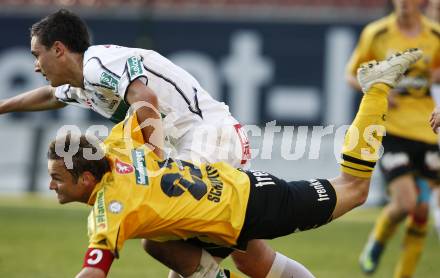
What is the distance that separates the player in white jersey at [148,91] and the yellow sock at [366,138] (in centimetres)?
63

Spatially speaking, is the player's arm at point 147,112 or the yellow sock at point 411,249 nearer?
the player's arm at point 147,112

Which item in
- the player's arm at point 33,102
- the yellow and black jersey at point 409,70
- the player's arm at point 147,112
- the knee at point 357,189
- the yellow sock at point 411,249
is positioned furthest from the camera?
the yellow and black jersey at point 409,70

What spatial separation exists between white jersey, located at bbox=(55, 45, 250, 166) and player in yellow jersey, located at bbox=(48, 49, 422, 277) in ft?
1.07

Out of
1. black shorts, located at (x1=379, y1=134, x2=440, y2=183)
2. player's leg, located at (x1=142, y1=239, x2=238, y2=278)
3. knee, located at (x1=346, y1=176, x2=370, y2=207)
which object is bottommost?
black shorts, located at (x1=379, y1=134, x2=440, y2=183)

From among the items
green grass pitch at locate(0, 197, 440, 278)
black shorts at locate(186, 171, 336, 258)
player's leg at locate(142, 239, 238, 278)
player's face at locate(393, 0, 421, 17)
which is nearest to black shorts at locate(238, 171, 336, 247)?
black shorts at locate(186, 171, 336, 258)

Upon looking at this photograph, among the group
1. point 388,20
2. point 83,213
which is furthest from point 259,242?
point 83,213

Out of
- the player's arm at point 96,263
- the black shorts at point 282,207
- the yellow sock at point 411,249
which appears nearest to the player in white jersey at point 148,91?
the black shorts at point 282,207

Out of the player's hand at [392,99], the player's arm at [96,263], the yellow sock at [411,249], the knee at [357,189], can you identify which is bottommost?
the yellow sock at [411,249]

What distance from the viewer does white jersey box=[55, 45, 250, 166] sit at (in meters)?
5.63

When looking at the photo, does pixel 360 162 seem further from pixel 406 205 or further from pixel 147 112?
pixel 406 205

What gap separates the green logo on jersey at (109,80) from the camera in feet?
18.1

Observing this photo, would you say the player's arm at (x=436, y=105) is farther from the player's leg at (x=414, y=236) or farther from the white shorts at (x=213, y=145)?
the white shorts at (x=213, y=145)

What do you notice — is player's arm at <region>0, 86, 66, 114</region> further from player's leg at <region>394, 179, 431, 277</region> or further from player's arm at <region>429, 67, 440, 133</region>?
player's leg at <region>394, 179, 431, 277</region>

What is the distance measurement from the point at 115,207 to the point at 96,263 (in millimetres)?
307
